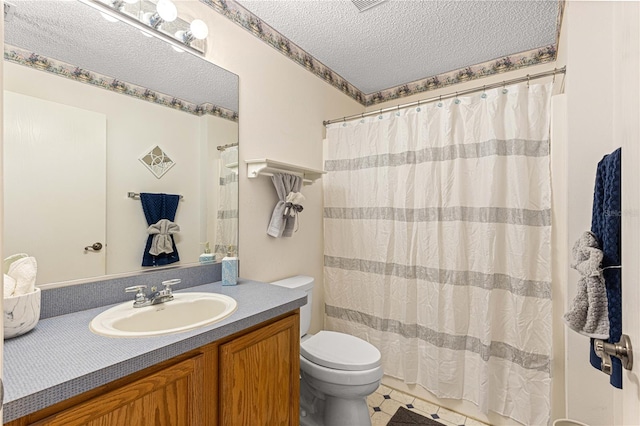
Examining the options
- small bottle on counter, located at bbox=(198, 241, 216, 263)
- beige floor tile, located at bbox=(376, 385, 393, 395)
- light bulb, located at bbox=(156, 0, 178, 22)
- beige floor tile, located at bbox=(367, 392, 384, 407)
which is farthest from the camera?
beige floor tile, located at bbox=(376, 385, 393, 395)

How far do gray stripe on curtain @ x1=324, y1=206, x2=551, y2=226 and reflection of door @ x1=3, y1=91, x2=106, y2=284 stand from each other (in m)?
1.59

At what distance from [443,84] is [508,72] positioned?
0.47 m

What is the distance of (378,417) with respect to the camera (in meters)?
1.82

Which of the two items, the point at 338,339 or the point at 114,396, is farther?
the point at 338,339

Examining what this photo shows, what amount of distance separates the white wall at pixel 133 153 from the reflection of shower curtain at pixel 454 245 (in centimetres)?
118

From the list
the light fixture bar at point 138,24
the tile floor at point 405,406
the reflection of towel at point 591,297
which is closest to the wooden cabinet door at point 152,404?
the reflection of towel at point 591,297

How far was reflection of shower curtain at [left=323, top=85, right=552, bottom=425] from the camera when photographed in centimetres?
164

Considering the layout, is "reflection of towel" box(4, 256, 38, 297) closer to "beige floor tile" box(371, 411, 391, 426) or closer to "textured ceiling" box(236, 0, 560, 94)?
"textured ceiling" box(236, 0, 560, 94)

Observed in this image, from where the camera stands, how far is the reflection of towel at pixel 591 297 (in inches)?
31.7

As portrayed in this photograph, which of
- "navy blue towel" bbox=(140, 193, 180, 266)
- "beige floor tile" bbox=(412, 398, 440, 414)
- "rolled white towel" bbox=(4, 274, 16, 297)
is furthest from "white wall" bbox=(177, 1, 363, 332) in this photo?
"rolled white towel" bbox=(4, 274, 16, 297)

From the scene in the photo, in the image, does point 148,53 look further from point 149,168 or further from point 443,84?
point 443,84

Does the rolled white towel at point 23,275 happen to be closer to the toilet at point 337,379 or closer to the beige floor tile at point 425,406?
the toilet at point 337,379

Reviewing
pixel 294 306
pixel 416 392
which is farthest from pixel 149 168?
pixel 416 392

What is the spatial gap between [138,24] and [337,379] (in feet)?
6.37
